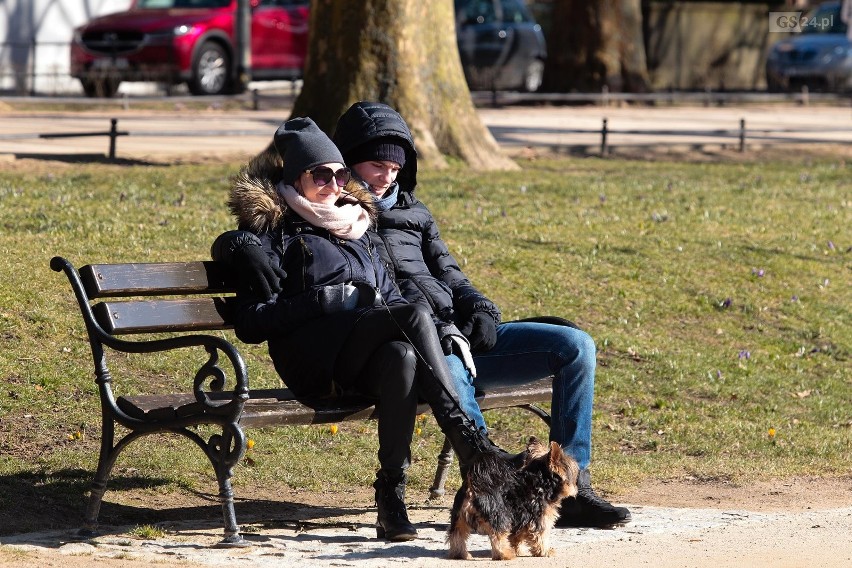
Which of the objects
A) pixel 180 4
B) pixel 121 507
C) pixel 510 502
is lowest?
pixel 121 507

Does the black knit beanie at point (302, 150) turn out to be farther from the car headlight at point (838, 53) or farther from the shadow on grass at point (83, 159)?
the car headlight at point (838, 53)

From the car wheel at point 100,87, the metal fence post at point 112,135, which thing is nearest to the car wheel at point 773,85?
the car wheel at point 100,87

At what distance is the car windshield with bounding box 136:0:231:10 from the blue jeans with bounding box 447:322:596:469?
57.7ft

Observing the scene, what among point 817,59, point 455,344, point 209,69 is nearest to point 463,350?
point 455,344

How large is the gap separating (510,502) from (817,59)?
2495 cm

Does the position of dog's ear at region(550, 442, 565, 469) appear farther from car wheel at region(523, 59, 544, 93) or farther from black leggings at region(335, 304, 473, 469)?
car wheel at region(523, 59, 544, 93)

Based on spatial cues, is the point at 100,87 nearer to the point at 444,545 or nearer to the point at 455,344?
the point at 455,344

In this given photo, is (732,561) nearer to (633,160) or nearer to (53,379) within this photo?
(53,379)

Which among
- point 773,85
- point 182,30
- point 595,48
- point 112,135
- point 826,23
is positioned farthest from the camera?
point 773,85

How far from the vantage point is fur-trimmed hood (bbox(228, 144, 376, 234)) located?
17.7ft

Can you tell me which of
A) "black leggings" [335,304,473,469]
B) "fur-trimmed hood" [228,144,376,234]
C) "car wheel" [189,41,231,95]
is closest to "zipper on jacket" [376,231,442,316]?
"fur-trimmed hood" [228,144,376,234]

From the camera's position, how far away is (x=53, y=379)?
6.90 meters

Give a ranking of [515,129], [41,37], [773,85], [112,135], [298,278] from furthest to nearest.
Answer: [773,85]
[41,37]
[515,129]
[112,135]
[298,278]

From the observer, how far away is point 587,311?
888 cm
